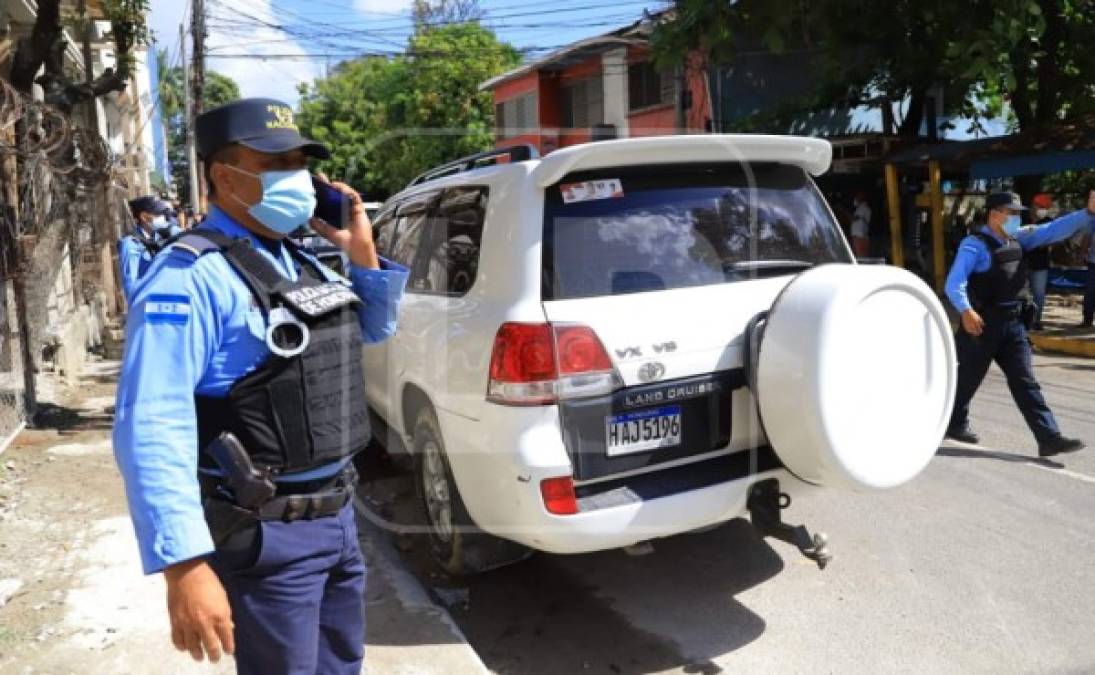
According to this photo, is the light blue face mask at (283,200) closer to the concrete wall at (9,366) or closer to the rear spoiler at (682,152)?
the rear spoiler at (682,152)

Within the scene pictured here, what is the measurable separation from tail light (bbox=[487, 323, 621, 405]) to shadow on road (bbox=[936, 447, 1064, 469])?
11.8ft

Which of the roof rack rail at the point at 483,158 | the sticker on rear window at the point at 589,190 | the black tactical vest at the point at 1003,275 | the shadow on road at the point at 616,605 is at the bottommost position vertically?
the shadow on road at the point at 616,605

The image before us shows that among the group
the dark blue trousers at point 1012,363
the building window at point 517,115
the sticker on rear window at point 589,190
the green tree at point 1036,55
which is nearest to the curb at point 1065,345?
the green tree at point 1036,55

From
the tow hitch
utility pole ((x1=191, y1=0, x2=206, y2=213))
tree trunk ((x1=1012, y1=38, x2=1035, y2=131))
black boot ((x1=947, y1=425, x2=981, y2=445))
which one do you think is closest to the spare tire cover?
the tow hitch

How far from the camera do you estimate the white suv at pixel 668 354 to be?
3.05 meters

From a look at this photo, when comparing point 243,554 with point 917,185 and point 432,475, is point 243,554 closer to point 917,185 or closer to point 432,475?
point 432,475

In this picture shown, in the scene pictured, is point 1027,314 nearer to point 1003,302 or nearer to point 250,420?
point 1003,302

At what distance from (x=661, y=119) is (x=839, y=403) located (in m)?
19.4

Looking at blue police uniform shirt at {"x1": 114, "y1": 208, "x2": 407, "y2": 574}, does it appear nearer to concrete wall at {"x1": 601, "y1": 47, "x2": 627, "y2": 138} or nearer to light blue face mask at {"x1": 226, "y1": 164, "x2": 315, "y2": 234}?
light blue face mask at {"x1": 226, "y1": 164, "x2": 315, "y2": 234}

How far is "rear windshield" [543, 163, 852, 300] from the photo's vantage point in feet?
10.7

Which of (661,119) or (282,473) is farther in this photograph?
(661,119)

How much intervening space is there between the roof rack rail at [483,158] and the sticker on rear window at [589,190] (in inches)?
16.9

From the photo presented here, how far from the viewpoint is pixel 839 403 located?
116 inches

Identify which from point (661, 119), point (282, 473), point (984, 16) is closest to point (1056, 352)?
point (984, 16)
